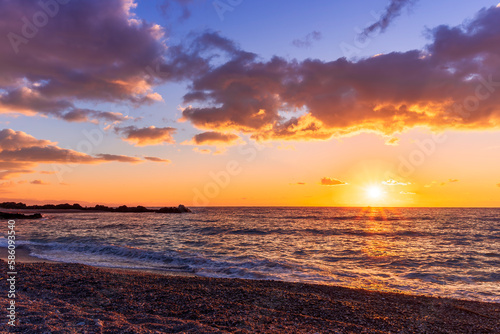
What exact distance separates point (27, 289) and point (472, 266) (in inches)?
915

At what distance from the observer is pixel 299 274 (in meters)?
16.2

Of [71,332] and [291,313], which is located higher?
[71,332]

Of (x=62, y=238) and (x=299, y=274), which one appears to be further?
(x=62, y=238)

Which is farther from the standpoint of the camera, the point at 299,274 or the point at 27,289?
the point at 299,274

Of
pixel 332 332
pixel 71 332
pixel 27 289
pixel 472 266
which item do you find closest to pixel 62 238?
pixel 27 289

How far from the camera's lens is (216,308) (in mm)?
8766

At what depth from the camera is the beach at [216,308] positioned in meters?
7.03

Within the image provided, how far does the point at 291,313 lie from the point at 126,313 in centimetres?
468

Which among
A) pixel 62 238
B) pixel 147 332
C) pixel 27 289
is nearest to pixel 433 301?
pixel 147 332

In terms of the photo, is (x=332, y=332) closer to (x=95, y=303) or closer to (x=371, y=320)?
(x=371, y=320)

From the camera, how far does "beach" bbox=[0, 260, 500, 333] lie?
703 cm

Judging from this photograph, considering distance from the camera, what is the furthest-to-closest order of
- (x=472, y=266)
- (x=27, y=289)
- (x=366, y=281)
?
(x=472, y=266)
(x=366, y=281)
(x=27, y=289)

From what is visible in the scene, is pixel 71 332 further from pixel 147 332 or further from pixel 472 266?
pixel 472 266

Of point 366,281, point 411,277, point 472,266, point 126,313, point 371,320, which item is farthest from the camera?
point 472,266
